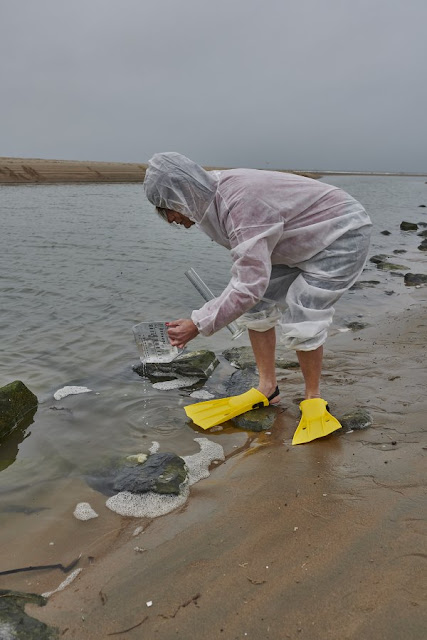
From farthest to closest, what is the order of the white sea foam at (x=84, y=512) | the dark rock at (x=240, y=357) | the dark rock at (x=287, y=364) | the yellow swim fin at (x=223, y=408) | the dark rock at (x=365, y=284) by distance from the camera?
the dark rock at (x=365, y=284), the dark rock at (x=240, y=357), the dark rock at (x=287, y=364), the yellow swim fin at (x=223, y=408), the white sea foam at (x=84, y=512)

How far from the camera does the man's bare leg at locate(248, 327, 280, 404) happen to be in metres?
3.84

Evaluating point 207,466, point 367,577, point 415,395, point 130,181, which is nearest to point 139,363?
point 207,466

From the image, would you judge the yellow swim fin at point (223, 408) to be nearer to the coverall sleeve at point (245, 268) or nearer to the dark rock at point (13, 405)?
the coverall sleeve at point (245, 268)

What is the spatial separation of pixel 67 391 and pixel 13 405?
2.20ft

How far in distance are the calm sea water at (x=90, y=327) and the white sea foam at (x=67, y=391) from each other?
60 millimetres

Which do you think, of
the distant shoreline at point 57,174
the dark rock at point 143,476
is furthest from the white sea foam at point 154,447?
the distant shoreline at point 57,174

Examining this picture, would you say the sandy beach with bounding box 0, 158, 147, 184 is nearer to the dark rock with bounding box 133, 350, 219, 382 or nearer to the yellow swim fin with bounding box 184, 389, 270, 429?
the dark rock with bounding box 133, 350, 219, 382

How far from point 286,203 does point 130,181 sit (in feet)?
168

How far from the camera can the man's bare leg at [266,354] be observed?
12.6ft

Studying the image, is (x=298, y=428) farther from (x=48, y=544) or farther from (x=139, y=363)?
(x=139, y=363)

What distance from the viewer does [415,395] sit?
12.7 feet

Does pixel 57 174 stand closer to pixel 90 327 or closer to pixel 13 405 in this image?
pixel 90 327

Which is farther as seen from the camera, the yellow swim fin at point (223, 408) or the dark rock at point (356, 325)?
the dark rock at point (356, 325)

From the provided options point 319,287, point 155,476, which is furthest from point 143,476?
point 319,287
